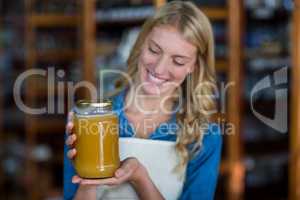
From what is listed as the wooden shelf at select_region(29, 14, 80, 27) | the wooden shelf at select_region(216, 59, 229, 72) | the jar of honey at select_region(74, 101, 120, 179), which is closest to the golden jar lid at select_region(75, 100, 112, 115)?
the jar of honey at select_region(74, 101, 120, 179)

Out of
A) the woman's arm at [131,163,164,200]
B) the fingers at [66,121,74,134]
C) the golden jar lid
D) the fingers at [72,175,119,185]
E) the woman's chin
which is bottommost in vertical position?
the woman's arm at [131,163,164,200]

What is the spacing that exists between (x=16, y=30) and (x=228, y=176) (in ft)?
5.31

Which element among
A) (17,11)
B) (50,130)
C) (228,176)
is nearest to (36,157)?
(50,130)

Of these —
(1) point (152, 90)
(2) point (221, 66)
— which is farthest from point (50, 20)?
(1) point (152, 90)

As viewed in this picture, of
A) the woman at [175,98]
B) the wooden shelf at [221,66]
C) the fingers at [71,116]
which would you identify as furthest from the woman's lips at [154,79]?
the wooden shelf at [221,66]

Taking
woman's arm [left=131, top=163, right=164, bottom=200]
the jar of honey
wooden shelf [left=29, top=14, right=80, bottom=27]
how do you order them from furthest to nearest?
wooden shelf [left=29, top=14, right=80, bottom=27] < woman's arm [left=131, top=163, right=164, bottom=200] < the jar of honey

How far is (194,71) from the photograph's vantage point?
5.08 ft

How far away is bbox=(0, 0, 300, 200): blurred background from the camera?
1.81m

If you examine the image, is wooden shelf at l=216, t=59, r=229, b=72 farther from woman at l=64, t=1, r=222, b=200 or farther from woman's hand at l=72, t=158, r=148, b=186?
woman's hand at l=72, t=158, r=148, b=186

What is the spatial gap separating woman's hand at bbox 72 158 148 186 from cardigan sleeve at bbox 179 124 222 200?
130 millimetres

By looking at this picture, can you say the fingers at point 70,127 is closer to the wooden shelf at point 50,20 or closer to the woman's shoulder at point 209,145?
the woman's shoulder at point 209,145

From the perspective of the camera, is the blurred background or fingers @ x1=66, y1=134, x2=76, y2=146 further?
the blurred background

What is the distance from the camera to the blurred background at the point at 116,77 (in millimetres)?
1811

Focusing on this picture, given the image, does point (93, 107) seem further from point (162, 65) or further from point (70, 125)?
point (162, 65)
